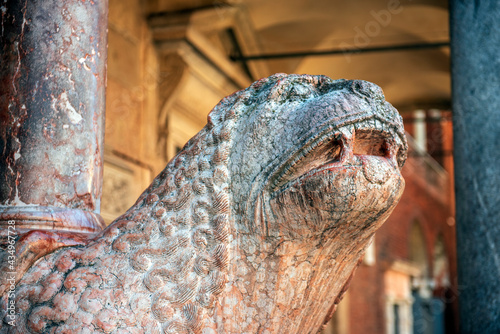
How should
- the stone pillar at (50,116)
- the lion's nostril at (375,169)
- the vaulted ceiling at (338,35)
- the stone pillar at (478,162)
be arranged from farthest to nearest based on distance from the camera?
the vaulted ceiling at (338,35), the stone pillar at (478,162), the stone pillar at (50,116), the lion's nostril at (375,169)

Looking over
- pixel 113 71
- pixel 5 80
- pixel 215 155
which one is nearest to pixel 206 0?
pixel 113 71

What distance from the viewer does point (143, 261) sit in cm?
160

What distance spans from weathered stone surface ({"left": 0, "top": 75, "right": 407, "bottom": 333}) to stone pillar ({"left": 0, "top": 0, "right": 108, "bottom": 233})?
0.27m

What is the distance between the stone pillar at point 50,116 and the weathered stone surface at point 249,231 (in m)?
0.27

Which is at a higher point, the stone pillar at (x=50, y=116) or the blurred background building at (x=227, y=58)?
the blurred background building at (x=227, y=58)

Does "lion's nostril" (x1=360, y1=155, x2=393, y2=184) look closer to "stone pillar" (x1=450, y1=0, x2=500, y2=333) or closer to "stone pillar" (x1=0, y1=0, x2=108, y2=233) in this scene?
"stone pillar" (x1=0, y1=0, x2=108, y2=233)

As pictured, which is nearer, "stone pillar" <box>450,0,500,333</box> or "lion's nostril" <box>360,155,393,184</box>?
"lion's nostril" <box>360,155,393,184</box>

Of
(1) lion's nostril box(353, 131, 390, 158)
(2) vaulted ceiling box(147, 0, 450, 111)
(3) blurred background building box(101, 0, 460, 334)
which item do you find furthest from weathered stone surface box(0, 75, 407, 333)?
(2) vaulted ceiling box(147, 0, 450, 111)

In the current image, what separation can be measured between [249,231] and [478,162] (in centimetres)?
159

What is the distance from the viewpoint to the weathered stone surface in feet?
5.07

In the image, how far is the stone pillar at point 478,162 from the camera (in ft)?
8.86

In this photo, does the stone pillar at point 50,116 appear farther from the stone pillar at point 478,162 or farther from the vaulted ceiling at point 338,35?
the vaulted ceiling at point 338,35

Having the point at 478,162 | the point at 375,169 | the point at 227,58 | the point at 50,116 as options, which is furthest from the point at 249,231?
the point at 227,58

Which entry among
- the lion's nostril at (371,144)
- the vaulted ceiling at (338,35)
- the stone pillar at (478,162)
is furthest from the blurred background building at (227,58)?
the lion's nostril at (371,144)
